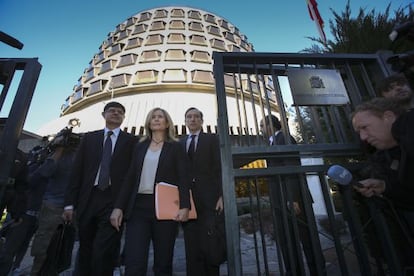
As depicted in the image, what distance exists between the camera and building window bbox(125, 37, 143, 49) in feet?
75.2

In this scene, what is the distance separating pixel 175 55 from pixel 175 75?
3.10m

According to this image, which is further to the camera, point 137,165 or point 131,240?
point 137,165

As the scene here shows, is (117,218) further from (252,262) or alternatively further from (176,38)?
(176,38)

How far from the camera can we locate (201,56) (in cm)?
2159

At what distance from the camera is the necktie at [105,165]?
222cm

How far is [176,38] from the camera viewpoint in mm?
23141

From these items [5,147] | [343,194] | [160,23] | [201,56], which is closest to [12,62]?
[5,147]

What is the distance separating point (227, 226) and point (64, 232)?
170 centimetres

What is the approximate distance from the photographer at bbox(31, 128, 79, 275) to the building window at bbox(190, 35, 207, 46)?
71.3 feet

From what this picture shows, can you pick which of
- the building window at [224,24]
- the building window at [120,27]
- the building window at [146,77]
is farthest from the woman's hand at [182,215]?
the building window at [120,27]

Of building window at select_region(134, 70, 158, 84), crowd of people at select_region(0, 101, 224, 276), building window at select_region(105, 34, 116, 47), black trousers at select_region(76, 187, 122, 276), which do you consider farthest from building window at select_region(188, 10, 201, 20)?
black trousers at select_region(76, 187, 122, 276)

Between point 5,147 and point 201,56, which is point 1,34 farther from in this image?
point 201,56

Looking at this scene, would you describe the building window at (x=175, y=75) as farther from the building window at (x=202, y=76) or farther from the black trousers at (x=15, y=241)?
the black trousers at (x=15, y=241)

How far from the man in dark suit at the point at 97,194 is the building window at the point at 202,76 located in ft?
56.2
